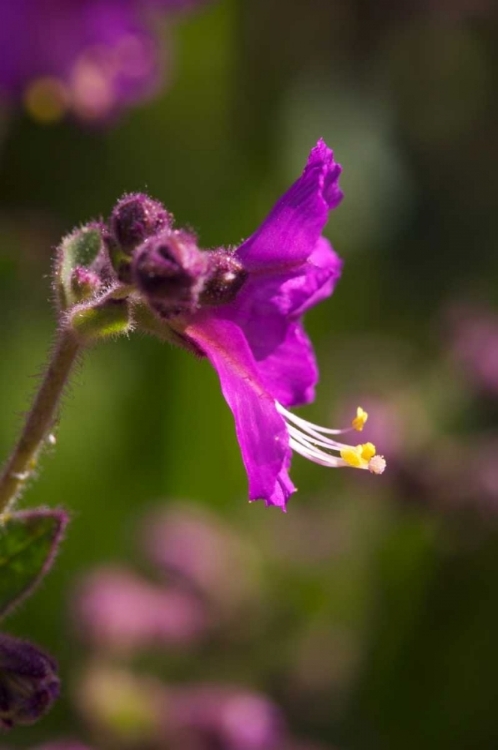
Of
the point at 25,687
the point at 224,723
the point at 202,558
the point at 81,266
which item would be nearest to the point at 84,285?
the point at 81,266

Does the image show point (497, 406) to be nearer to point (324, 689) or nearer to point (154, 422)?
point (324, 689)

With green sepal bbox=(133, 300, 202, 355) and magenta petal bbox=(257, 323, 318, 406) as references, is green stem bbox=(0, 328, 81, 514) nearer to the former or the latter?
green sepal bbox=(133, 300, 202, 355)

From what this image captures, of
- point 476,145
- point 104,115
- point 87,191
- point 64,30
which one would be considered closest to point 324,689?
point 104,115

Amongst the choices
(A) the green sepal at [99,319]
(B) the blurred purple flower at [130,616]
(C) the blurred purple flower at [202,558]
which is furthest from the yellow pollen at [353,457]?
(C) the blurred purple flower at [202,558]

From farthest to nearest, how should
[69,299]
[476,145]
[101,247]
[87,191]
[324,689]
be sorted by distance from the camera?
[476,145] → [87,191] → [324,689] → [101,247] → [69,299]

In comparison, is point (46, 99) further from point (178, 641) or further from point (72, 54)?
point (178, 641)
